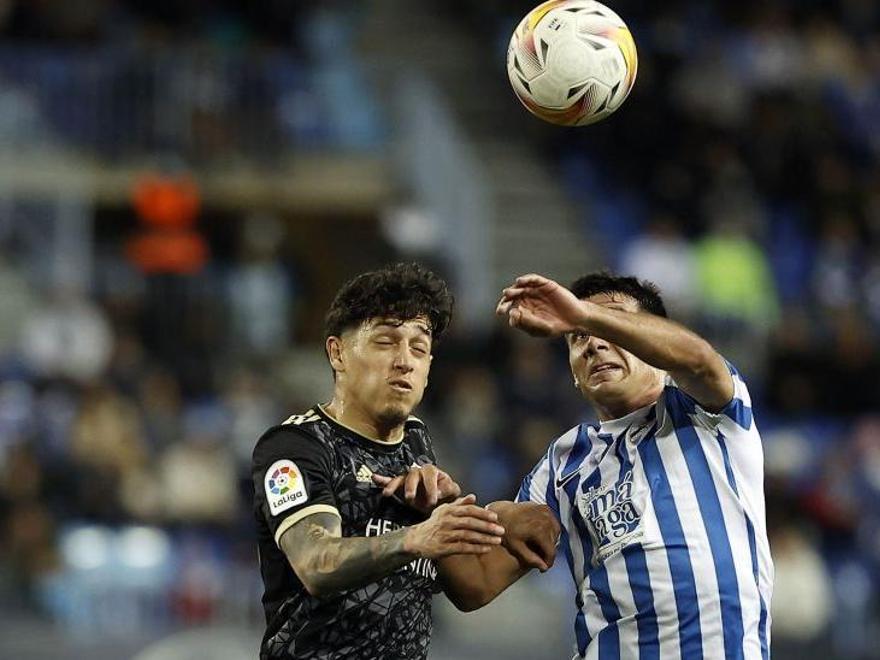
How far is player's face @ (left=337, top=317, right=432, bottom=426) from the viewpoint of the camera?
17.7 ft

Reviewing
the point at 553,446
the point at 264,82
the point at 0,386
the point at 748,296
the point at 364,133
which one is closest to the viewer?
the point at 553,446

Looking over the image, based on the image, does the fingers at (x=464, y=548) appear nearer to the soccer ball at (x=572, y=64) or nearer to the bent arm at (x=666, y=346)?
the bent arm at (x=666, y=346)

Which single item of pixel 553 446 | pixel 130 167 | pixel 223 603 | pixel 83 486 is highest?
pixel 130 167

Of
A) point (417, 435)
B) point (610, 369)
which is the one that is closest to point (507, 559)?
point (417, 435)

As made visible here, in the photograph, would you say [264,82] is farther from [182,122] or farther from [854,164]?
[854,164]

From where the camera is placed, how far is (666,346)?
5047 mm

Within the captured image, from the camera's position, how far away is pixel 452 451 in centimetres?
1391

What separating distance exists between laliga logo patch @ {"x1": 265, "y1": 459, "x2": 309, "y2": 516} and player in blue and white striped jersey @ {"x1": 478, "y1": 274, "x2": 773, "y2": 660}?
949 millimetres

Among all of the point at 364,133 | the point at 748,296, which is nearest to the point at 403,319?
the point at 748,296

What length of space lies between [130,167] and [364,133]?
2657mm

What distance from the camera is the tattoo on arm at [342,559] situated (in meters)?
4.85

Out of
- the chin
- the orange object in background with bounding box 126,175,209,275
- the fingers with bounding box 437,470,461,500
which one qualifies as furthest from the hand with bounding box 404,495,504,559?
the orange object in background with bounding box 126,175,209,275

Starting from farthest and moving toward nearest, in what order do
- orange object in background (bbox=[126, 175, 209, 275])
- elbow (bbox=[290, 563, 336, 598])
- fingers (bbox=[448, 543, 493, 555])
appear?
orange object in background (bbox=[126, 175, 209, 275]) < elbow (bbox=[290, 563, 336, 598]) < fingers (bbox=[448, 543, 493, 555])

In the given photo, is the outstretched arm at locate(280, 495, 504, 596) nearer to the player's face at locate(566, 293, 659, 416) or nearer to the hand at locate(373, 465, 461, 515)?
the hand at locate(373, 465, 461, 515)
